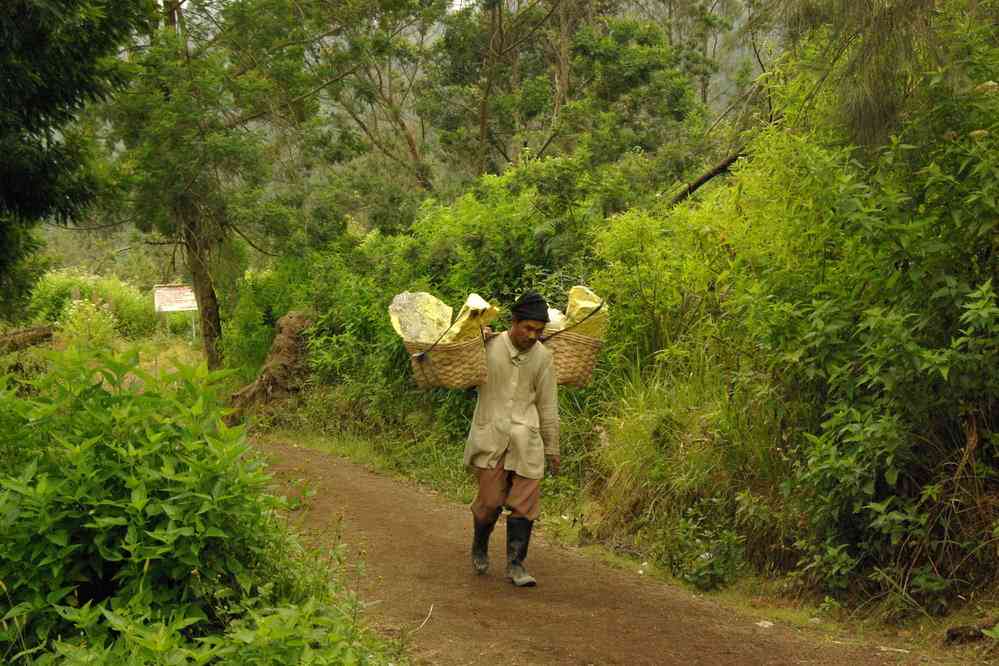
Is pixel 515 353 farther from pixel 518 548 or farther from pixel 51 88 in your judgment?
pixel 51 88

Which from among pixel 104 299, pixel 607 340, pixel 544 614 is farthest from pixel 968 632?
pixel 104 299

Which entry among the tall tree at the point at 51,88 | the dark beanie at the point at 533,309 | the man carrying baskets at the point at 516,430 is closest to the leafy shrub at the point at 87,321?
the tall tree at the point at 51,88

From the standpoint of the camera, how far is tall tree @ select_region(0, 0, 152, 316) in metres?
8.27

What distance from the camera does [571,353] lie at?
7.92 metres

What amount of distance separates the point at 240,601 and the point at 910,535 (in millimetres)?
4031

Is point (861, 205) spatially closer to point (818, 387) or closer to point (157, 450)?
point (818, 387)

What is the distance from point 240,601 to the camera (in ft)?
17.5

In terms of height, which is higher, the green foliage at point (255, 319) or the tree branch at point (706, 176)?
the tree branch at point (706, 176)

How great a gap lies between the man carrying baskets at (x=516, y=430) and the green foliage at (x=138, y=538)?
6.52 ft

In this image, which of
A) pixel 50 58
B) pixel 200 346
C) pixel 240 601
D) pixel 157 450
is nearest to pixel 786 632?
pixel 240 601

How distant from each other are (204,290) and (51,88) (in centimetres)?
960

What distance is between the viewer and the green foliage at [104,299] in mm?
29531

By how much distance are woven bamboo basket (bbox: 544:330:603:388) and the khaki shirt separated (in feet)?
0.82

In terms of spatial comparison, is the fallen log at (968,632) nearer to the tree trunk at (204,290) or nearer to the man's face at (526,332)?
the man's face at (526,332)
